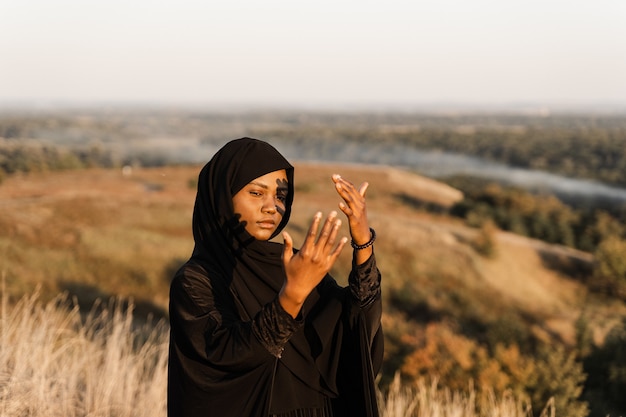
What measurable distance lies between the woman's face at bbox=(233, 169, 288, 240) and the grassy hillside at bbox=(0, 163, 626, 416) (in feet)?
29.7

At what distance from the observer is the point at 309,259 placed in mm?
1857

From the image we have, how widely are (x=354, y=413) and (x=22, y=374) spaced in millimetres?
2902

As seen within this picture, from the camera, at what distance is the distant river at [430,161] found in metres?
59.8

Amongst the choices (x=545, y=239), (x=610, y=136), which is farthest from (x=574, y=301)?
(x=610, y=136)

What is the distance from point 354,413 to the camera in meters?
2.60

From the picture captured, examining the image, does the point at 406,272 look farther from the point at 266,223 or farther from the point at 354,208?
the point at 354,208

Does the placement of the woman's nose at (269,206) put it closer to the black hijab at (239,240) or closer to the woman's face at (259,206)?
the woman's face at (259,206)

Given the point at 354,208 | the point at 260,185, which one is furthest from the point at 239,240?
the point at 354,208

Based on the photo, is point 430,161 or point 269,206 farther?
point 430,161

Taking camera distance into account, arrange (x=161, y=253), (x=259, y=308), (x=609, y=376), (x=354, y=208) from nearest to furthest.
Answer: (x=354, y=208) < (x=259, y=308) < (x=609, y=376) < (x=161, y=253)

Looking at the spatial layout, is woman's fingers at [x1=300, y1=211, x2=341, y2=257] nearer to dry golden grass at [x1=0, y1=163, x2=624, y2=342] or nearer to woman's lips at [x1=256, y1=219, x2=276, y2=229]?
woman's lips at [x1=256, y1=219, x2=276, y2=229]

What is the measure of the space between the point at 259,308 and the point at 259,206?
0.40m

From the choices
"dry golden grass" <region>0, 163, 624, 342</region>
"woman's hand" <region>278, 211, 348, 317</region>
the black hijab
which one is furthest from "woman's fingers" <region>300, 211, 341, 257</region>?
"dry golden grass" <region>0, 163, 624, 342</region>

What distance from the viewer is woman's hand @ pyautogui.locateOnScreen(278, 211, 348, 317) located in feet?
5.99
